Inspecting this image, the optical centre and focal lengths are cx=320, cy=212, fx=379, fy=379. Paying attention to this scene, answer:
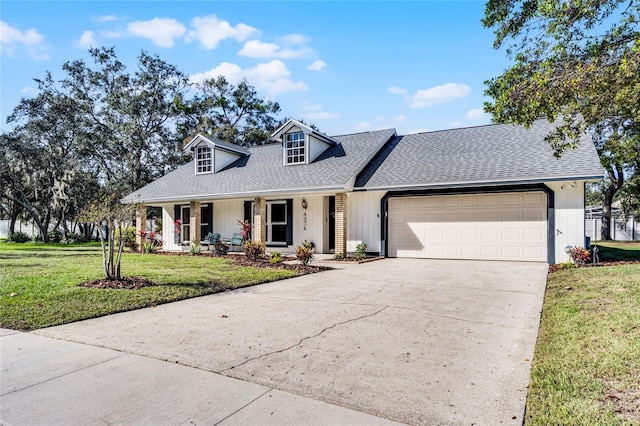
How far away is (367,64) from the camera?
12.4m

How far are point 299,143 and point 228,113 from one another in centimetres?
1788

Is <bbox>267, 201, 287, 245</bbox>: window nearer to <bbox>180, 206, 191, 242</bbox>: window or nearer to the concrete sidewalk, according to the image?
<bbox>180, 206, 191, 242</bbox>: window

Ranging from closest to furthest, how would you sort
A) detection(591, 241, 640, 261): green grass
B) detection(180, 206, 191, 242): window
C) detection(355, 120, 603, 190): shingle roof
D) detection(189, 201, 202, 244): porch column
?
detection(355, 120, 603, 190): shingle roof, detection(591, 241, 640, 261): green grass, detection(189, 201, 202, 244): porch column, detection(180, 206, 191, 242): window

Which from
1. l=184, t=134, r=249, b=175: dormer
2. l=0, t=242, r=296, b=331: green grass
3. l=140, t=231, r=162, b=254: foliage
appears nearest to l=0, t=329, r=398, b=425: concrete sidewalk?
l=0, t=242, r=296, b=331: green grass

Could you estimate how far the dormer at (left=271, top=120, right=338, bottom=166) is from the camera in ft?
56.2

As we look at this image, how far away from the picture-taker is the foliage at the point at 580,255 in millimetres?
10750

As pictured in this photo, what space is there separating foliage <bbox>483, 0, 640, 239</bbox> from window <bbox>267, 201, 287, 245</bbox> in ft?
36.7

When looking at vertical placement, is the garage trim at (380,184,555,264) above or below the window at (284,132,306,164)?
below

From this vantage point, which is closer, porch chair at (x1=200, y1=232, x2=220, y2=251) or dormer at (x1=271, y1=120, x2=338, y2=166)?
dormer at (x1=271, y1=120, x2=338, y2=166)

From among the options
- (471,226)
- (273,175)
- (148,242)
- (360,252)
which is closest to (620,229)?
(471,226)

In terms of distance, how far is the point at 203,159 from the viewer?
20078 millimetres

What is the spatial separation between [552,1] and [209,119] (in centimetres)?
2966

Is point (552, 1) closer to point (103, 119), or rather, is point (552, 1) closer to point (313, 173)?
point (313, 173)

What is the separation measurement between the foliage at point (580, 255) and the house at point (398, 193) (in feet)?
2.13
